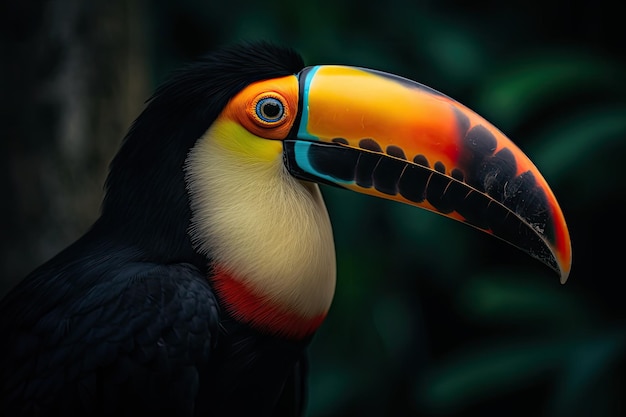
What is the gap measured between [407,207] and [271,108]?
1.65m

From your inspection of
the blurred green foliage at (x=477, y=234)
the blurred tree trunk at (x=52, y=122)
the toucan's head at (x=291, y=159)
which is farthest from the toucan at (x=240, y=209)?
the blurred green foliage at (x=477, y=234)

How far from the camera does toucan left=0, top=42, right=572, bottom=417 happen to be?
73.7 inches

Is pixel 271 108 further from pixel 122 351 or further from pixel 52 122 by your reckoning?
pixel 52 122

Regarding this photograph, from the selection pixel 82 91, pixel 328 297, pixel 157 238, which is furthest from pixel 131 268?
pixel 82 91

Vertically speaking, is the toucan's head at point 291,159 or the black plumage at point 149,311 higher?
the toucan's head at point 291,159

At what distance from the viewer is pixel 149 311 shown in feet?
6.09

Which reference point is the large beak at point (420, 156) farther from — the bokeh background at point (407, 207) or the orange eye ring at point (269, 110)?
the bokeh background at point (407, 207)

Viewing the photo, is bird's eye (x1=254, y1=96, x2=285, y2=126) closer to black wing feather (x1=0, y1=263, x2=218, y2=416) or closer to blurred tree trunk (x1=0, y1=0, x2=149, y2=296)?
black wing feather (x1=0, y1=263, x2=218, y2=416)

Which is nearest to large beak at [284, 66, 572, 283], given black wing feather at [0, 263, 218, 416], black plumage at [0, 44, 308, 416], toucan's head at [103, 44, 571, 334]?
toucan's head at [103, 44, 571, 334]

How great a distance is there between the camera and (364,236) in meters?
3.67

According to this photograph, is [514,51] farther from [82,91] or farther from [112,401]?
[112,401]

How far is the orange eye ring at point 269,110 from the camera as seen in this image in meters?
1.95

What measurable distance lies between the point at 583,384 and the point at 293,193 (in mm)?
1695

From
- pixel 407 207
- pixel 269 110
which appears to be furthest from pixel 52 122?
pixel 407 207
